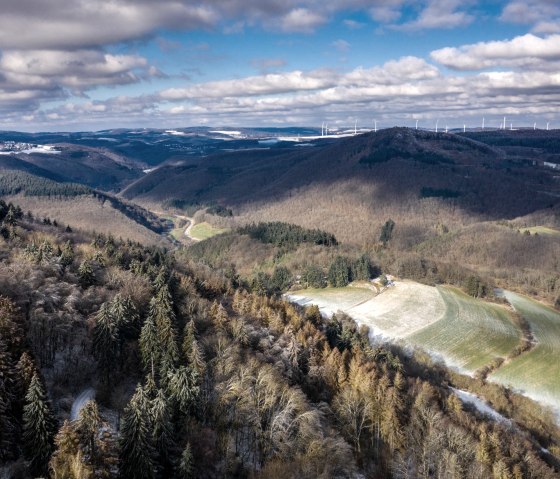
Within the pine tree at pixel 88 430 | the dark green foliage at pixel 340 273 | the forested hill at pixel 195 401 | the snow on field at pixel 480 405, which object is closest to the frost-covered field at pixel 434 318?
the dark green foliage at pixel 340 273

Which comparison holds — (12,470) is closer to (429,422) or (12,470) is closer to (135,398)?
(135,398)

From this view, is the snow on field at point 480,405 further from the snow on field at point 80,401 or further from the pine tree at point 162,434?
the snow on field at point 80,401

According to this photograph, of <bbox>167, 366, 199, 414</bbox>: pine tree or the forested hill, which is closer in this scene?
the forested hill

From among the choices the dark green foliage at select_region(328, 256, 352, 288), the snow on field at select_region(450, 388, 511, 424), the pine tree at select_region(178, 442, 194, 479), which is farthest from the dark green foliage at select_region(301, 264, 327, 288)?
the pine tree at select_region(178, 442, 194, 479)

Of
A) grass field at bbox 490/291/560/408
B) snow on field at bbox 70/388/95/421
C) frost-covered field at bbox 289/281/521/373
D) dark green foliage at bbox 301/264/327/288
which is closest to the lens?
snow on field at bbox 70/388/95/421

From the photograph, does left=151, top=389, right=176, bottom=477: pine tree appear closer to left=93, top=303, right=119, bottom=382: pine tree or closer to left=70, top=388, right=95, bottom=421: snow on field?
left=70, top=388, right=95, bottom=421: snow on field

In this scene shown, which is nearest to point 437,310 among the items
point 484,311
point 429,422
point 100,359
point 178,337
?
point 484,311

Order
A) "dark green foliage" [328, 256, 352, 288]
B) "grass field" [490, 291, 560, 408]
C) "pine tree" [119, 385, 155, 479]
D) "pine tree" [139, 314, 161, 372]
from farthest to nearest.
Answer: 1. "dark green foliage" [328, 256, 352, 288]
2. "grass field" [490, 291, 560, 408]
3. "pine tree" [139, 314, 161, 372]
4. "pine tree" [119, 385, 155, 479]

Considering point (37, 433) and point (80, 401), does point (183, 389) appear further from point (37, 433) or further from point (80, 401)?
point (37, 433)
